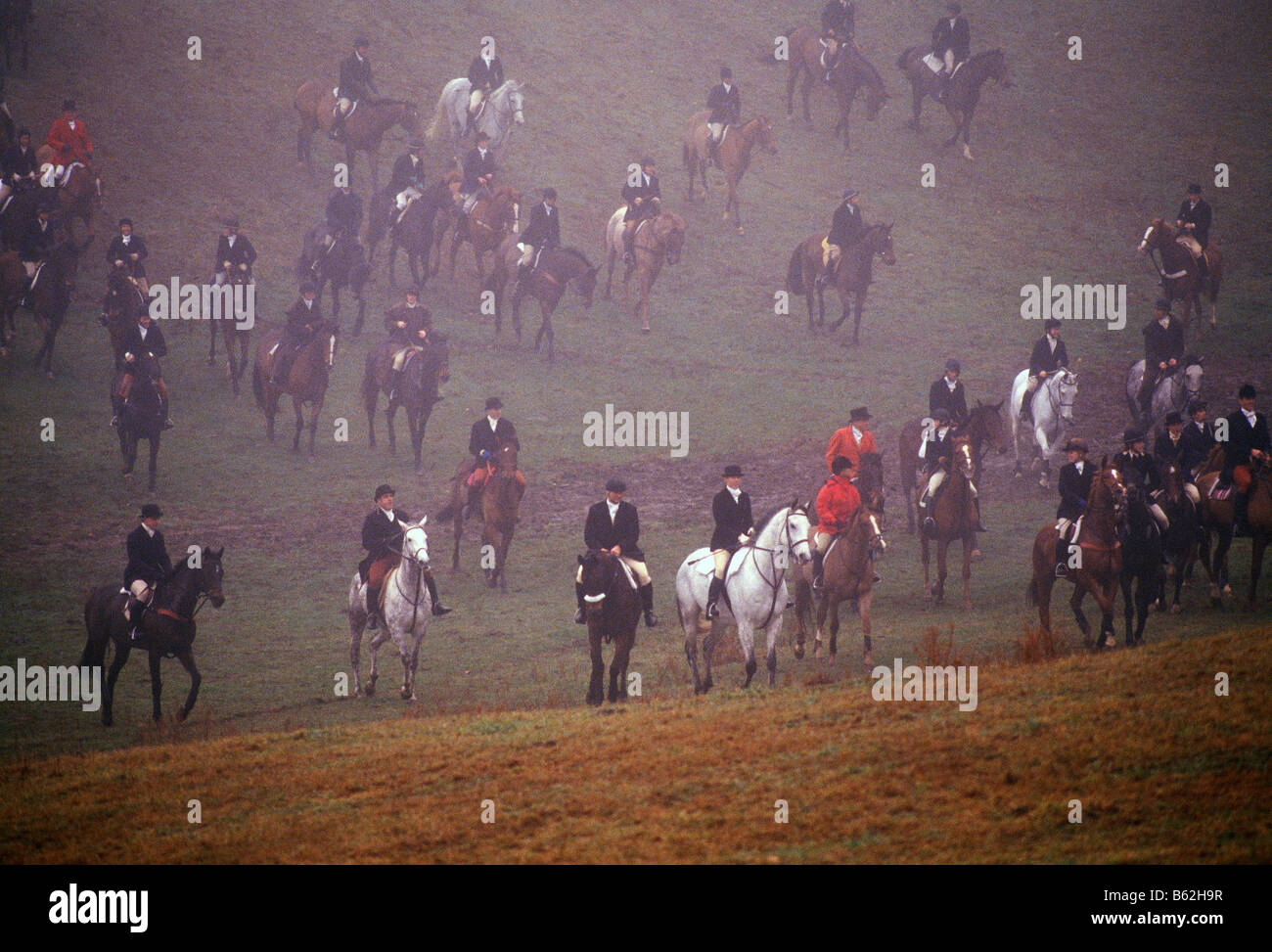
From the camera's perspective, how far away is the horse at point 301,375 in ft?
87.4

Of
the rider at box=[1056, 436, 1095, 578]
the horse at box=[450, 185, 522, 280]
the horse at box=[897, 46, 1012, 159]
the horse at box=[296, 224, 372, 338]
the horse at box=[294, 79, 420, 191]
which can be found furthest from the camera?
the horse at box=[897, 46, 1012, 159]

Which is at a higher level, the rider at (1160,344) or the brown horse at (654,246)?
the brown horse at (654,246)

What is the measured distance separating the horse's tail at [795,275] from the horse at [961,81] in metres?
11.1

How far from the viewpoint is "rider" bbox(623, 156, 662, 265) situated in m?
33.3

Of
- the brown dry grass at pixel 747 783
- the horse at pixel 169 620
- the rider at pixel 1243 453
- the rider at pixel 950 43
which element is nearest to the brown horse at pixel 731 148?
the rider at pixel 950 43

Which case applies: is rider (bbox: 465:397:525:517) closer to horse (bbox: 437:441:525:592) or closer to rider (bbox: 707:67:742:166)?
horse (bbox: 437:441:525:592)

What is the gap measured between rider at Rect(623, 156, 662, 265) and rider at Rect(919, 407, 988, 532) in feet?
42.5

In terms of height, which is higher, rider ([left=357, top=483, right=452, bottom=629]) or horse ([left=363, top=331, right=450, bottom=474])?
horse ([left=363, top=331, right=450, bottom=474])

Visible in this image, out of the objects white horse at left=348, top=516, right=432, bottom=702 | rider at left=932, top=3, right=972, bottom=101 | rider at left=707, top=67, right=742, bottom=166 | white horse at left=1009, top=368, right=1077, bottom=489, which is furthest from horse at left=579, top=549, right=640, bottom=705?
rider at left=932, top=3, right=972, bottom=101

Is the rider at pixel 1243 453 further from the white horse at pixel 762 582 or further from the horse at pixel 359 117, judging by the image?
the horse at pixel 359 117

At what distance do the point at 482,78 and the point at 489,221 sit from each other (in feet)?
24.1

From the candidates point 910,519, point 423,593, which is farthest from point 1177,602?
point 423,593

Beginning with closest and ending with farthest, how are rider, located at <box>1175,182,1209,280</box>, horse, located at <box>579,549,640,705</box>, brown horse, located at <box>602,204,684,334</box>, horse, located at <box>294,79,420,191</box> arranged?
horse, located at <box>579,549,640,705</box> < rider, located at <box>1175,182,1209,280</box> < brown horse, located at <box>602,204,684,334</box> < horse, located at <box>294,79,420,191</box>
